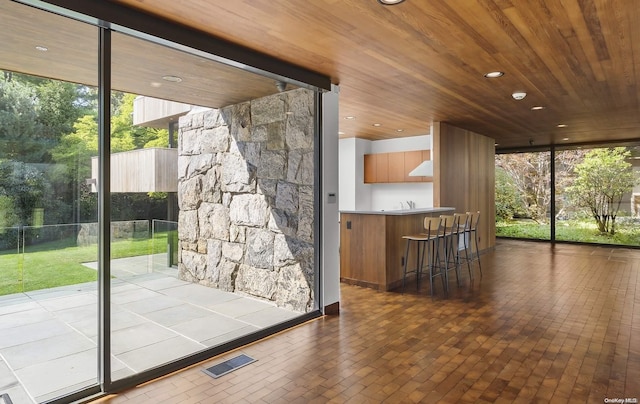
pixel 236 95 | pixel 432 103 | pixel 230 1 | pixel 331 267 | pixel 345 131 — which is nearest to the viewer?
pixel 230 1

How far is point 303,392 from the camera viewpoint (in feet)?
8.40

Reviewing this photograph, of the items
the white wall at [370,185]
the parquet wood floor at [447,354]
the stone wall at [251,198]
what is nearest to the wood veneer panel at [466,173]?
the white wall at [370,185]

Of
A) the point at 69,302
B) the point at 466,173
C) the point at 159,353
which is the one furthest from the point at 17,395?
the point at 466,173

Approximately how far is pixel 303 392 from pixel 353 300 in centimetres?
227

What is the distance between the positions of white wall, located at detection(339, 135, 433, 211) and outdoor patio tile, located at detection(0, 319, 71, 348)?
21.8 feet

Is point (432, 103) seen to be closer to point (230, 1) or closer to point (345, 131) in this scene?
point (345, 131)

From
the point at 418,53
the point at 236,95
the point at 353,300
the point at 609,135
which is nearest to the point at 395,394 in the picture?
the point at 353,300

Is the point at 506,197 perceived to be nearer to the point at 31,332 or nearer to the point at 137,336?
the point at 137,336

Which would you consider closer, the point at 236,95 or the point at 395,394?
the point at 395,394

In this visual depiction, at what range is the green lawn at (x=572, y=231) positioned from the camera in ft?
29.9

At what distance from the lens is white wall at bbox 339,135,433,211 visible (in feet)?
28.6

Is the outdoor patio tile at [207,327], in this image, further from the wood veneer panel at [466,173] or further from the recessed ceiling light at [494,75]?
the wood veneer panel at [466,173]

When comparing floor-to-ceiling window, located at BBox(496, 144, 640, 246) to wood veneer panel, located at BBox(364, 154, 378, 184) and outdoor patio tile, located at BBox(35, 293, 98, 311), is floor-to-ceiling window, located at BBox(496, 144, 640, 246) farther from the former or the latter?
outdoor patio tile, located at BBox(35, 293, 98, 311)

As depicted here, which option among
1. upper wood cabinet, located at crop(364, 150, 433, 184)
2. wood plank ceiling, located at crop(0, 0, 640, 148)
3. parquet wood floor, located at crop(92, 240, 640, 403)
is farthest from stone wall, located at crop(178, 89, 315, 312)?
upper wood cabinet, located at crop(364, 150, 433, 184)
